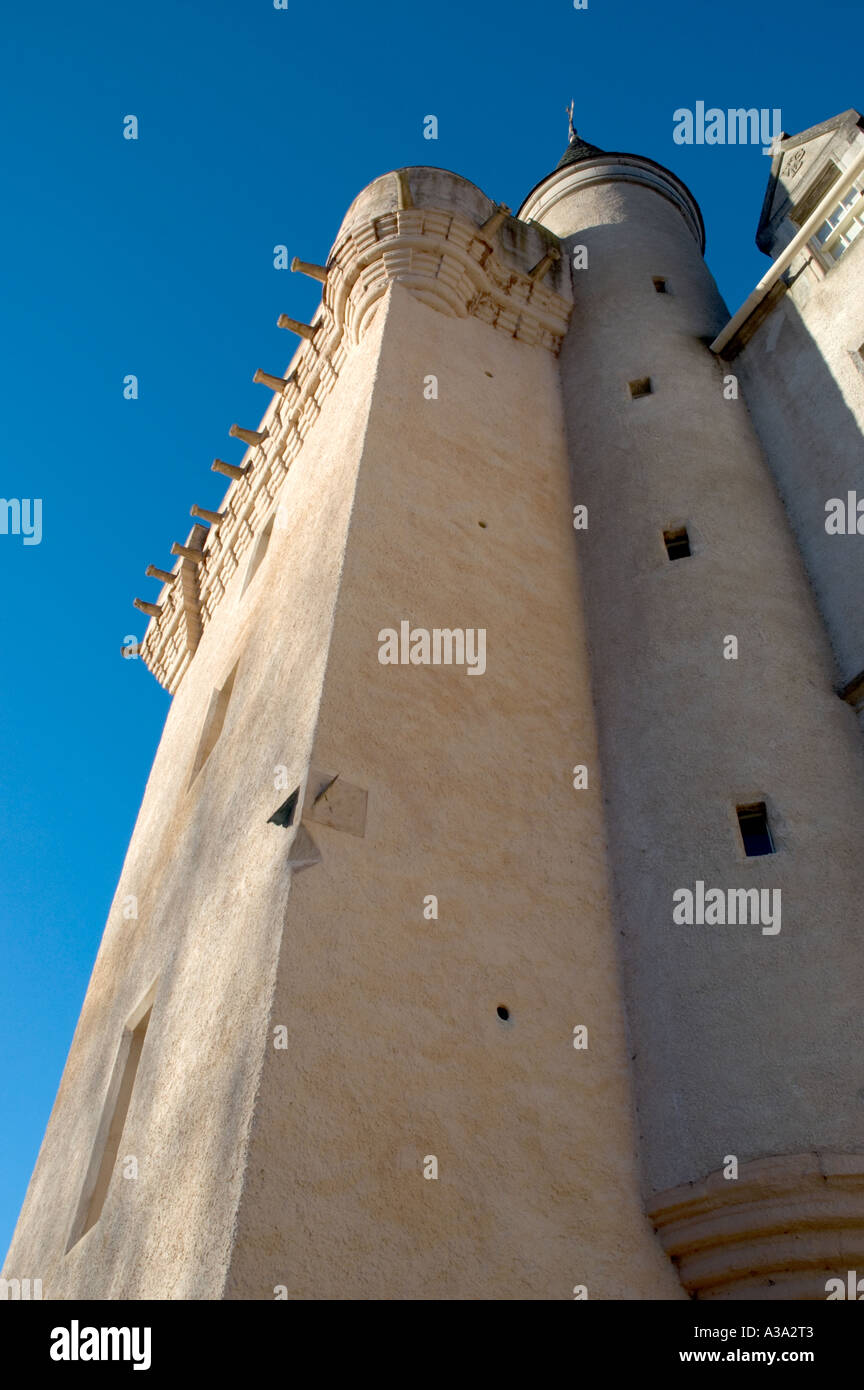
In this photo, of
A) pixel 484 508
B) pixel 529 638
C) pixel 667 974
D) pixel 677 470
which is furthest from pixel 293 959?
pixel 677 470

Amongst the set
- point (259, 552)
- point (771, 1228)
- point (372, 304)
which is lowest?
point (771, 1228)

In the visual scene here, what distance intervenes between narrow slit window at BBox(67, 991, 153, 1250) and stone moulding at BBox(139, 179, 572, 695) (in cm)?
641

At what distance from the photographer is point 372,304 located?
38.2 feet

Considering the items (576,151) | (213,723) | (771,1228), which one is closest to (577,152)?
(576,151)

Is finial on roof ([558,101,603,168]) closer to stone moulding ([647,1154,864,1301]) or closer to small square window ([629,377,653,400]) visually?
small square window ([629,377,653,400])

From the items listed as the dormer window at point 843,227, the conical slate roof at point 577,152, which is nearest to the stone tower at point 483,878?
the dormer window at point 843,227

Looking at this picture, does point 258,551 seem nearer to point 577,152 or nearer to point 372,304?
point 372,304

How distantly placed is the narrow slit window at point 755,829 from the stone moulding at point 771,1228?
2161mm

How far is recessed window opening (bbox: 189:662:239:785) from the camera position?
10.8 meters

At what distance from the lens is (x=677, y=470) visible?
34.4 feet

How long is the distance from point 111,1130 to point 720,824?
5.03 meters

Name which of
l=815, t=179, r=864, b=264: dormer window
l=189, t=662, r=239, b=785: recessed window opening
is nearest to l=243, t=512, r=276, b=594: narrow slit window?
l=189, t=662, r=239, b=785: recessed window opening

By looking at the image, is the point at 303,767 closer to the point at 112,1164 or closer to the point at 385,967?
the point at 385,967

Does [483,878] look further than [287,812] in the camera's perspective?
Yes
